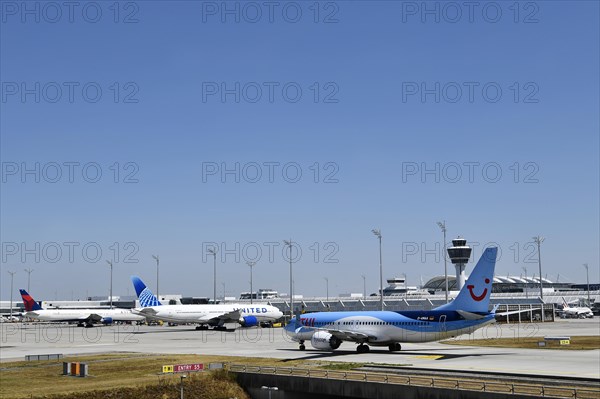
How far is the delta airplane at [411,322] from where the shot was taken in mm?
58344

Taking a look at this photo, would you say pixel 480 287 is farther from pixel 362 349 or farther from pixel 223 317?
pixel 223 317

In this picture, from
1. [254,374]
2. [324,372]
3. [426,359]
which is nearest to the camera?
[324,372]

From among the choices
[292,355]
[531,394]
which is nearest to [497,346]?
[292,355]

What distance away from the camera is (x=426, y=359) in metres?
57.1

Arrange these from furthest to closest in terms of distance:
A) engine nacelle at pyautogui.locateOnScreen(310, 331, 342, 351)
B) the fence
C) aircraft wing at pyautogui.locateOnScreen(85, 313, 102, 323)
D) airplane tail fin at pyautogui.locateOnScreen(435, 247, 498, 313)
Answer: aircraft wing at pyautogui.locateOnScreen(85, 313, 102, 323) < engine nacelle at pyautogui.locateOnScreen(310, 331, 342, 351) < airplane tail fin at pyautogui.locateOnScreen(435, 247, 498, 313) < the fence

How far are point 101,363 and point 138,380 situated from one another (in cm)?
1473

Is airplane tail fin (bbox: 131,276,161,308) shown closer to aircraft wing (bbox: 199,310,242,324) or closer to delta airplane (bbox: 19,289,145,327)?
aircraft wing (bbox: 199,310,242,324)

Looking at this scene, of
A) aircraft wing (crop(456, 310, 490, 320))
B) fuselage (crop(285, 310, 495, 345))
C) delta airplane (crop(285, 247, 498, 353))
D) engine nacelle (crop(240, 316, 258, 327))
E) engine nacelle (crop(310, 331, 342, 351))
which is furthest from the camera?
engine nacelle (crop(240, 316, 258, 327))

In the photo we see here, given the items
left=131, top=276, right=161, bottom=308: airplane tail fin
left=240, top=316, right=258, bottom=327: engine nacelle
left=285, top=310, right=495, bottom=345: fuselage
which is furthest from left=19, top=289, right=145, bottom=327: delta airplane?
left=285, top=310, right=495, bottom=345: fuselage

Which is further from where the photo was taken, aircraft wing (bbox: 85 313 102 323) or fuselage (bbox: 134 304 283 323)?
aircraft wing (bbox: 85 313 102 323)

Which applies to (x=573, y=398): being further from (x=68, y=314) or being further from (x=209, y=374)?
(x=68, y=314)

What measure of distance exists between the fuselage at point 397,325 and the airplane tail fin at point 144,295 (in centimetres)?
6666

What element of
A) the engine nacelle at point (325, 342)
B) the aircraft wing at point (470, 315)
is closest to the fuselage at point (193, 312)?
the engine nacelle at point (325, 342)

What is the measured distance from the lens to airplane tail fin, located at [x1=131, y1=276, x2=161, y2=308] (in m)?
132
